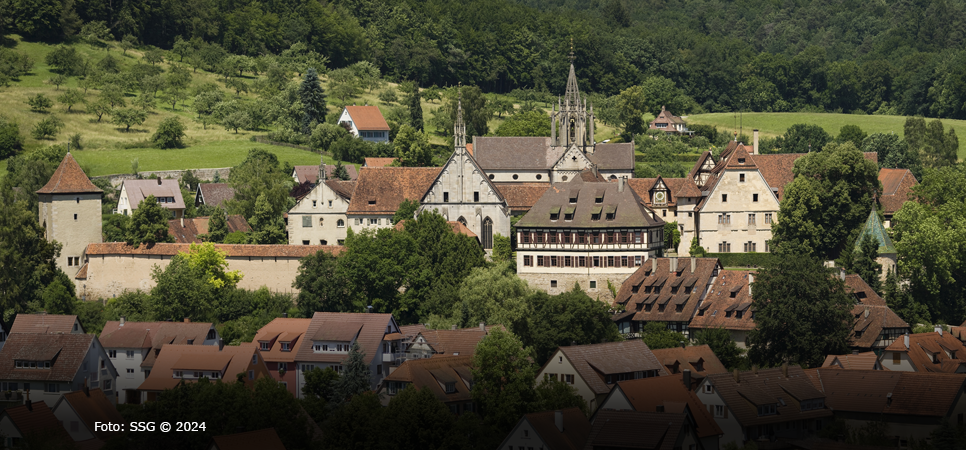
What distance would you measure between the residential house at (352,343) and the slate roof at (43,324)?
15122 millimetres

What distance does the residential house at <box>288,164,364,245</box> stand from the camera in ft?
332

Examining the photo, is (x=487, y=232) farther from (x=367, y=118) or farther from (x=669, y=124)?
(x=669, y=124)

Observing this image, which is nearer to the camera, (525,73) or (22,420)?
(22,420)

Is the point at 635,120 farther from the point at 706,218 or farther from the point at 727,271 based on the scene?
the point at 727,271

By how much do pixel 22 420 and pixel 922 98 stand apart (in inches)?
5725

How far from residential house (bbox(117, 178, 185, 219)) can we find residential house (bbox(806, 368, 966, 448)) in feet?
206

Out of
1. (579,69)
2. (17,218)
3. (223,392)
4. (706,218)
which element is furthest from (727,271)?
(579,69)

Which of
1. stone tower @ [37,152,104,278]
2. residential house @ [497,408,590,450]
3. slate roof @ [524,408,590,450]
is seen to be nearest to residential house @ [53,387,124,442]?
residential house @ [497,408,590,450]

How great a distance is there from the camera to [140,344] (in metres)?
81.7

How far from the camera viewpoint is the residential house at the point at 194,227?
10156cm

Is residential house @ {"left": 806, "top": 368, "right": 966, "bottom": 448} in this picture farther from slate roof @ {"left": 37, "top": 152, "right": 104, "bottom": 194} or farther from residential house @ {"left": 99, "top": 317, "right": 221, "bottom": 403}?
slate roof @ {"left": 37, "top": 152, "right": 104, "bottom": 194}

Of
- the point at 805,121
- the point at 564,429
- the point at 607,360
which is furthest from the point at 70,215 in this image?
the point at 805,121

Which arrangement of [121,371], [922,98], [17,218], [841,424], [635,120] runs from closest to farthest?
[841,424] < [121,371] < [17,218] < [635,120] < [922,98]

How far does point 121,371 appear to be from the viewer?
270ft
